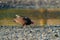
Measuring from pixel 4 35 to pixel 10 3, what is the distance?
1422 centimetres

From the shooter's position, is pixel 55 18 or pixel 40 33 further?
pixel 55 18

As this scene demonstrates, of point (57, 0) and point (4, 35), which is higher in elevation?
point (4, 35)

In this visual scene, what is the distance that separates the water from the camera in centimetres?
1252

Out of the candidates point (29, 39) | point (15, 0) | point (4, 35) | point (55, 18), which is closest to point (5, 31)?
point (4, 35)

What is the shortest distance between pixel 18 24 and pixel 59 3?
11174mm

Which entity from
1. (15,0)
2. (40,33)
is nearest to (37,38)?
(40,33)

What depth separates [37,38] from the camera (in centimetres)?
1236

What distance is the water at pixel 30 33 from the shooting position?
12.5 metres

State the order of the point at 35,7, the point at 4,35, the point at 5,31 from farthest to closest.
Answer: the point at 35,7, the point at 5,31, the point at 4,35

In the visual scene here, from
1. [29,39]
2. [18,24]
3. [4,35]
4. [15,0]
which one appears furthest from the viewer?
[15,0]

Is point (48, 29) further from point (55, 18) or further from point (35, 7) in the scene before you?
point (35, 7)

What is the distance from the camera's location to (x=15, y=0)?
27875 millimetres

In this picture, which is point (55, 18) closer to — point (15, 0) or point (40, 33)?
point (40, 33)

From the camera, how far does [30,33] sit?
1348 cm
